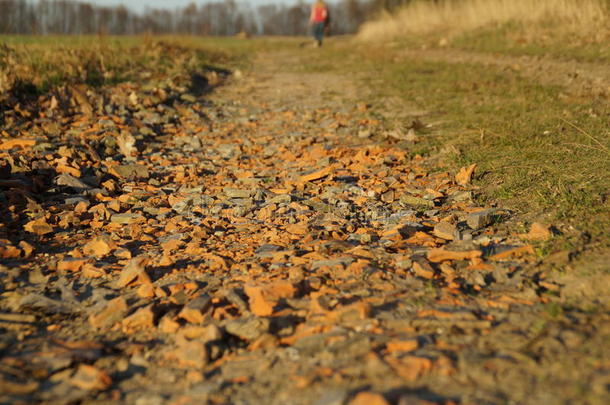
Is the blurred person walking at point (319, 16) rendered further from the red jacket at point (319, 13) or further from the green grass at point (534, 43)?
the green grass at point (534, 43)

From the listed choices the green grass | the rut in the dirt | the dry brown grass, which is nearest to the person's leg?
the dry brown grass

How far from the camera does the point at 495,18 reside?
44.5 feet

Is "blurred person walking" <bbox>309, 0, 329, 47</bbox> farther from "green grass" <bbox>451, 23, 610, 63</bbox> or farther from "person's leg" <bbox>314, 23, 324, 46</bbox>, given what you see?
"green grass" <bbox>451, 23, 610, 63</bbox>

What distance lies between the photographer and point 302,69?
11406 millimetres

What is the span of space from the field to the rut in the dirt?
11mm

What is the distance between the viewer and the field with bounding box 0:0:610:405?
1.72 m

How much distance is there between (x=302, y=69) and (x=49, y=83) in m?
6.22

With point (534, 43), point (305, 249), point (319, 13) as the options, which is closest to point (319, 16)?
point (319, 13)

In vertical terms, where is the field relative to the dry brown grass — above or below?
below

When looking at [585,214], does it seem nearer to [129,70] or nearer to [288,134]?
[288,134]

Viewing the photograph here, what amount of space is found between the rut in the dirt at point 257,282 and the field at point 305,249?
11 millimetres

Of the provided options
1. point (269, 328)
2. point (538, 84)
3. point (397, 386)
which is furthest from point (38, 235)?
point (538, 84)

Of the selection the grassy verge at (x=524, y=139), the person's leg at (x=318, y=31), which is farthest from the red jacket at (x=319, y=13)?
the grassy verge at (x=524, y=139)

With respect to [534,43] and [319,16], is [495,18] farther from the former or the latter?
[319,16]
